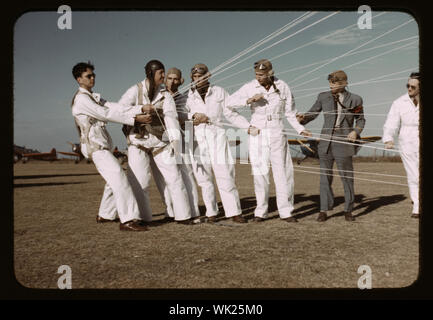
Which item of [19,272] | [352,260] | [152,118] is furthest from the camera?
[152,118]

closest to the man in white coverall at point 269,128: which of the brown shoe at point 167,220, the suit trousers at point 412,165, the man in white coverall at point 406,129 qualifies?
the man in white coverall at point 406,129

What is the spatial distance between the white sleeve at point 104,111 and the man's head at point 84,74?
0.46 feet

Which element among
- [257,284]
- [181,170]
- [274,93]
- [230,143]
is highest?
[274,93]

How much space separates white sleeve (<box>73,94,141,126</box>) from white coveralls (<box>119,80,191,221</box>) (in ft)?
0.95

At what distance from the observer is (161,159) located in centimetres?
393

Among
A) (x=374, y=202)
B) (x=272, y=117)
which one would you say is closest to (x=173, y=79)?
(x=272, y=117)

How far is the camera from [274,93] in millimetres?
3988

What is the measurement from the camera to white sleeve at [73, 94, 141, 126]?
3439 millimetres

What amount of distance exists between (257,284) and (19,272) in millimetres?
1786

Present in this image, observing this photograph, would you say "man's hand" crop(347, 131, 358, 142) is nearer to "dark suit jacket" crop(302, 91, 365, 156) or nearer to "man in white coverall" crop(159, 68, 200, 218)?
"dark suit jacket" crop(302, 91, 365, 156)

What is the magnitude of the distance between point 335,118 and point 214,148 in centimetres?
157

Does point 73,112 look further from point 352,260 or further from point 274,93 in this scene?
point 352,260

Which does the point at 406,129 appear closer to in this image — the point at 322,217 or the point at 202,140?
the point at 322,217

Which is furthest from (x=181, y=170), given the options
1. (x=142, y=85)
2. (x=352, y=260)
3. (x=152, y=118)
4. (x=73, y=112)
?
(x=352, y=260)
